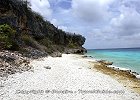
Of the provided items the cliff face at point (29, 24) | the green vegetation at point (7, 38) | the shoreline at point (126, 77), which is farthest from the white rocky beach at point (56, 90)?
the cliff face at point (29, 24)

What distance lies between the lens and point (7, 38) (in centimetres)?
3731

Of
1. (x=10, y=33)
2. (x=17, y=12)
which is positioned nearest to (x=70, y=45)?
(x=17, y=12)

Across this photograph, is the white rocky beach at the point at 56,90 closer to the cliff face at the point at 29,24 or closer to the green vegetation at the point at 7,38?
the green vegetation at the point at 7,38

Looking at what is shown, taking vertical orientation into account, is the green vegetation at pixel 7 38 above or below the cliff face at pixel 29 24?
below

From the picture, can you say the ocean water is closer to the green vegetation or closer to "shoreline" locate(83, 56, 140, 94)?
"shoreline" locate(83, 56, 140, 94)

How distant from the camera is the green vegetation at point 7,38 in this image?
35562mm

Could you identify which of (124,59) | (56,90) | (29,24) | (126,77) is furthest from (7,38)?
(124,59)

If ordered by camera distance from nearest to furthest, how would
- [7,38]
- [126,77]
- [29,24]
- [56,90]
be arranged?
[56,90], [126,77], [7,38], [29,24]

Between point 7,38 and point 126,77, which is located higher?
point 7,38

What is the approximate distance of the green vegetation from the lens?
35562 mm

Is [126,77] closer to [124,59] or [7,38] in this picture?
[7,38]

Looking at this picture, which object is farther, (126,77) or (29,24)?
(29,24)

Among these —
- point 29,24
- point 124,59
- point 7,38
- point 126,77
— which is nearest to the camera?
point 126,77

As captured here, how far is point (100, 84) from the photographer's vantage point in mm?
19375
